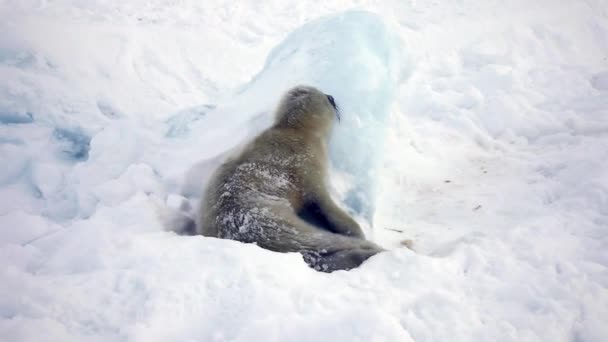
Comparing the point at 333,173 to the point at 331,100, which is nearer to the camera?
the point at 333,173

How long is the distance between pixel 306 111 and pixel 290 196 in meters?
0.90

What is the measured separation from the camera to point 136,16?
6688mm

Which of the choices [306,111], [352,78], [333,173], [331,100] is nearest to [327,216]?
[333,173]

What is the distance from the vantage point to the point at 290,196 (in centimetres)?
300

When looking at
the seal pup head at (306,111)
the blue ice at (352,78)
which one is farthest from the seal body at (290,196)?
the blue ice at (352,78)

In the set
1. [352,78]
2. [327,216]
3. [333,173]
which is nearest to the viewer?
[327,216]

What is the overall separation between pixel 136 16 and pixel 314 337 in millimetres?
6564

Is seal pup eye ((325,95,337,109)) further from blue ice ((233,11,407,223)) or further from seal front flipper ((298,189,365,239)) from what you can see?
seal front flipper ((298,189,365,239))

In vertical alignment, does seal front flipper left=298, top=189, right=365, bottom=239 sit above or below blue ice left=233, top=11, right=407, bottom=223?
below

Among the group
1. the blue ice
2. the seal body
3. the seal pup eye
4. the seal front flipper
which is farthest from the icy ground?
the seal front flipper

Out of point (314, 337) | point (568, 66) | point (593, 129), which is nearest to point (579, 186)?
point (593, 129)

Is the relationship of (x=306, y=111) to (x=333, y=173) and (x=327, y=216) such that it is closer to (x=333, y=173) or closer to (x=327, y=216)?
(x=333, y=173)

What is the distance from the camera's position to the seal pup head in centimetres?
353

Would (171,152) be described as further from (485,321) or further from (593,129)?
(593,129)
